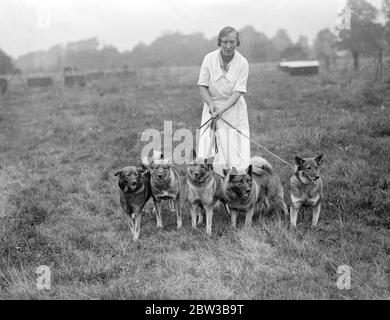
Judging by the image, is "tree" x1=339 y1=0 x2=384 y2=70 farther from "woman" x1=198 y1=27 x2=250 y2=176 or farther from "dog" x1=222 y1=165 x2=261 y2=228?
"dog" x1=222 y1=165 x2=261 y2=228

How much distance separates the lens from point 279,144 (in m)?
9.54

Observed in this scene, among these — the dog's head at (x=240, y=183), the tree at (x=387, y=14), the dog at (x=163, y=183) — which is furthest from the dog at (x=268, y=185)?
the tree at (x=387, y=14)

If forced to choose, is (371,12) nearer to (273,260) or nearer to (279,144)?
(279,144)

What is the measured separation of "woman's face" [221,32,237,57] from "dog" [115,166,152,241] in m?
2.13

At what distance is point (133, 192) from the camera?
19.5ft

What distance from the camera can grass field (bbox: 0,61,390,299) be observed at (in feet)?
14.3

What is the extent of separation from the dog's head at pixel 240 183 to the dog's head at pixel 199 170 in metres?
0.34

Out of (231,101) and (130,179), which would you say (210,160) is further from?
(130,179)

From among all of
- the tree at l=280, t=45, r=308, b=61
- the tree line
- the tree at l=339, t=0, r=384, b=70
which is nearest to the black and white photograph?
the tree line

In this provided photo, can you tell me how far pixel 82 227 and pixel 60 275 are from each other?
1554mm

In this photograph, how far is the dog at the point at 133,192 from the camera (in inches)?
230

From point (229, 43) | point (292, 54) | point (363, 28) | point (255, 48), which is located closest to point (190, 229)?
point (229, 43)

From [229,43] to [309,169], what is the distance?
2.07 m
